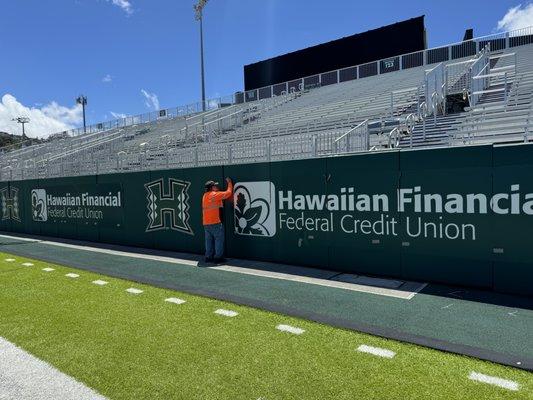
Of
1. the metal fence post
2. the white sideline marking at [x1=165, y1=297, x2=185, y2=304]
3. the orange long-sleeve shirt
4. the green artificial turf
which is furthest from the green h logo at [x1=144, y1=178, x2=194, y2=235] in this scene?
the green artificial turf

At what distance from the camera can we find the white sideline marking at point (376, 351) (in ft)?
13.3

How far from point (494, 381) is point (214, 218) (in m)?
6.44

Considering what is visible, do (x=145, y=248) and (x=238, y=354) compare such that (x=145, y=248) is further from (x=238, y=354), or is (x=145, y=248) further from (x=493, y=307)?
(x=493, y=307)

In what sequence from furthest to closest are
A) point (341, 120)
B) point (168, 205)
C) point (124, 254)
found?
1. point (341, 120)
2. point (168, 205)
3. point (124, 254)

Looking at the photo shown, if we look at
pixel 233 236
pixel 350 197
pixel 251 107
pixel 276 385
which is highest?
pixel 251 107

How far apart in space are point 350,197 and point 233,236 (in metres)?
3.18

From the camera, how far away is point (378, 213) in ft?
23.7

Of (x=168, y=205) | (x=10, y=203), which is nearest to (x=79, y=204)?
(x=168, y=205)

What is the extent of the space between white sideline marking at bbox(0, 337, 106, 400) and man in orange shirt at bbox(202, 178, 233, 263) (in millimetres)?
5050

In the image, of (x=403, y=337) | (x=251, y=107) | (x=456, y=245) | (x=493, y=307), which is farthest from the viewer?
(x=251, y=107)

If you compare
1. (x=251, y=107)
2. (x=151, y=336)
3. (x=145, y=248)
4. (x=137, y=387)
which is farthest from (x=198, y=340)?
(x=251, y=107)

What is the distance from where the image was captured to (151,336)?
4762mm

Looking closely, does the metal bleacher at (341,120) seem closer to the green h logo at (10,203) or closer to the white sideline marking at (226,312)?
the green h logo at (10,203)

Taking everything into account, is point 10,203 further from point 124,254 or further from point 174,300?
point 174,300
